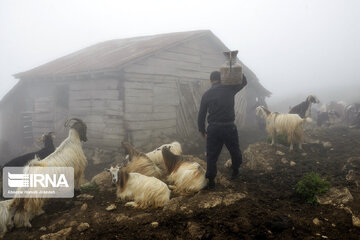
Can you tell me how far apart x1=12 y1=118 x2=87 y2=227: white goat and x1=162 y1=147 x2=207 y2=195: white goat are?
7.18ft

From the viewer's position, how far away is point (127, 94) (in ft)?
33.4

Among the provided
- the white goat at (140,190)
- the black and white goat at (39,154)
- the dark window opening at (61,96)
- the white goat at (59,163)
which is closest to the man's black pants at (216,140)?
the white goat at (140,190)

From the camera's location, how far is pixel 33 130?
45.6 feet

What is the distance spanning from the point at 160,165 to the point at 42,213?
10.8 ft

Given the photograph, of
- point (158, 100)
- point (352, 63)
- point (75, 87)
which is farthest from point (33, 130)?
Answer: point (352, 63)

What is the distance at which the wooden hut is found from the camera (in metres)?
10.3

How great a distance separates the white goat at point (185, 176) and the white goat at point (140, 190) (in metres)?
0.52

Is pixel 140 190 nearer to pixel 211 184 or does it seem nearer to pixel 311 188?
pixel 211 184

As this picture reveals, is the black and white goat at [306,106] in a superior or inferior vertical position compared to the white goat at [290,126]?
superior

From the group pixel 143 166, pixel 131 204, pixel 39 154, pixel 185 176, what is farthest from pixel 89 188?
pixel 39 154

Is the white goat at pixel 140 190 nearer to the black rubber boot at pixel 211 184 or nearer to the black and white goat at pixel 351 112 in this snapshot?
the black rubber boot at pixel 211 184

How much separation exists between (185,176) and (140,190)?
1.08 meters

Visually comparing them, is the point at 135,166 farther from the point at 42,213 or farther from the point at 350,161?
the point at 350,161

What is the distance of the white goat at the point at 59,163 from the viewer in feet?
14.3
